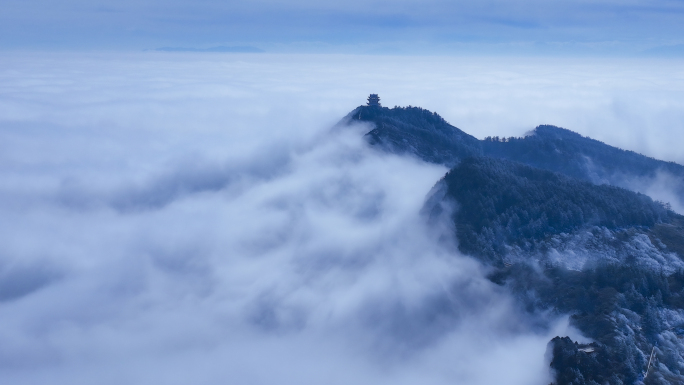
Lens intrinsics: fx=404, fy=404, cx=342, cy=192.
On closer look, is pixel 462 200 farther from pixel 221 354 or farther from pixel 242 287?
pixel 221 354

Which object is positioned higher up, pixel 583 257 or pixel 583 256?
pixel 583 256

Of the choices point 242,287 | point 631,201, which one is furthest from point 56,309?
point 631,201

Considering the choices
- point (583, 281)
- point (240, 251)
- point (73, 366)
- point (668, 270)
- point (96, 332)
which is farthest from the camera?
point (240, 251)

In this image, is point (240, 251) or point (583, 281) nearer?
point (583, 281)

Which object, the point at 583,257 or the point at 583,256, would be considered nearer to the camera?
the point at 583,257

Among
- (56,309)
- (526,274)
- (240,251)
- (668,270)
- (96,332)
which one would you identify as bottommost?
(668,270)

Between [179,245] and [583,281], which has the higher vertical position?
[179,245]

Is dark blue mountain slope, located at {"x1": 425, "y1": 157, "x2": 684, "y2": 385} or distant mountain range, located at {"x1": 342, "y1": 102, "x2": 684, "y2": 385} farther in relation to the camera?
dark blue mountain slope, located at {"x1": 425, "y1": 157, "x2": 684, "y2": 385}

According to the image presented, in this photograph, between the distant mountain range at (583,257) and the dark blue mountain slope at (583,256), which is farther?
the dark blue mountain slope at (583,256)
